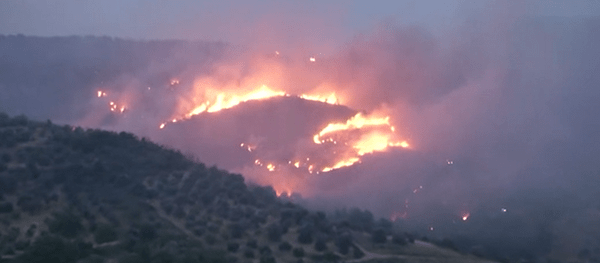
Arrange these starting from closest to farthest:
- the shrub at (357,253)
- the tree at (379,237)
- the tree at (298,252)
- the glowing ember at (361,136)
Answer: the tree at (298,252)
the shrub at (357,253)
the tree at (379,237)
the glowing ember at (361,136)

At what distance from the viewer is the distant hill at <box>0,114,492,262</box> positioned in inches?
1539

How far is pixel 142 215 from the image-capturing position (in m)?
43.3

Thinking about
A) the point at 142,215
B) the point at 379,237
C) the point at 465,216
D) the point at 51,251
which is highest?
the point at 465,216

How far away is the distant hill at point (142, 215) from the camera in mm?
39094

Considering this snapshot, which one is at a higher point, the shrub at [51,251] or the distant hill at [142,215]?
the distant hill at [142,215]

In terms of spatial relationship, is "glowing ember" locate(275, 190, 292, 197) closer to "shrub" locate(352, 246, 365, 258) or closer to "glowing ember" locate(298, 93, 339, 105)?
"glowing ember" locate(298, 93, 339, 105)

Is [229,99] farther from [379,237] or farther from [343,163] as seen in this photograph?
[379,237]

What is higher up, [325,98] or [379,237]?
[325,98]

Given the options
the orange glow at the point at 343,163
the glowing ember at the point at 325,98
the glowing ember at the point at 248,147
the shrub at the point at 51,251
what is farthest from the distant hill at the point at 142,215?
the glowing ember at the point at 325,98

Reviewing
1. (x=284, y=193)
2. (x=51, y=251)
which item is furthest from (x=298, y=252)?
(x=284, y=193)

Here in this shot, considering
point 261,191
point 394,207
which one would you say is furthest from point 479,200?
point 261,191

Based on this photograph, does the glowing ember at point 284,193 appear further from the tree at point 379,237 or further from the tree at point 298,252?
the tree at point 298,252

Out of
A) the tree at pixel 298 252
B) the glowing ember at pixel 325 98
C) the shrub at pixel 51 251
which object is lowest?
the shrub at pixel 51 251

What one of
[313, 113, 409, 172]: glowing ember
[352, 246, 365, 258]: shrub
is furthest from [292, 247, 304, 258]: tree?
[313, 113, 409, 172]: glowing ember
